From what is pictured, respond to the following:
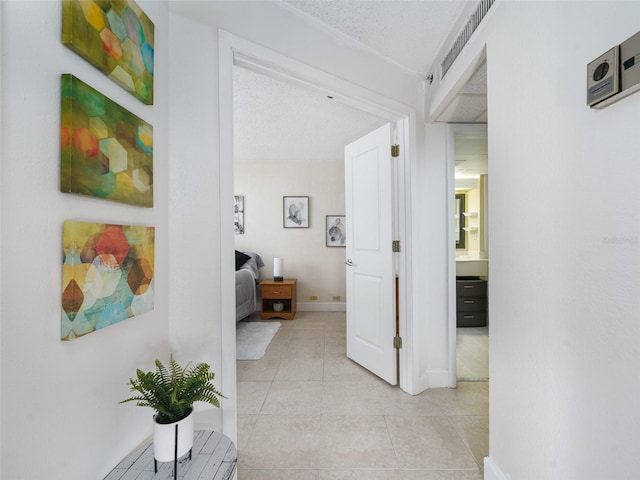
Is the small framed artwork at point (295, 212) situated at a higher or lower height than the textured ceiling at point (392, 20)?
lower

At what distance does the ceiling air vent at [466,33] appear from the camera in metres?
1.31

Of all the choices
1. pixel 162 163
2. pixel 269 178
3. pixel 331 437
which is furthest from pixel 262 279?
pixel 162 163

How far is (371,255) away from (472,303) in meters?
2.14

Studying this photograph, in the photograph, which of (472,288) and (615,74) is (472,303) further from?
(615,74)

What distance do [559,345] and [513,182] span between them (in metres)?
0.61

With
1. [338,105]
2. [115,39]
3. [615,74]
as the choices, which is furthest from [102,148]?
[338,105]

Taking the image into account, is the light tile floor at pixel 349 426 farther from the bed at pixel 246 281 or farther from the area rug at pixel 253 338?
the bed at pixel 246 281

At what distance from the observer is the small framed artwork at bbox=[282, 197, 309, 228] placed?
181 inches

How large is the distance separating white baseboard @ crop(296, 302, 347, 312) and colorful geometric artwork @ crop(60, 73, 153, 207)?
3.65 meters

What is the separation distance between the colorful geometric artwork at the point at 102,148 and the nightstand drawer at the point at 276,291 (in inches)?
122

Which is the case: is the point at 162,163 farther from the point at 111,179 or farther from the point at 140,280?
the point at 140,280

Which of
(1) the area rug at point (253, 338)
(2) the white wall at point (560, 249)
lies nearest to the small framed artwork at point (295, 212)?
(1) the area rug at point (253, 338)

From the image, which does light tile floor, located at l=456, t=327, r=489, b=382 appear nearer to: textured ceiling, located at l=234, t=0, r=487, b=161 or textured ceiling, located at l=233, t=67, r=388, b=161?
textured ceiling, located at l=234, t=0, r=487, b=161

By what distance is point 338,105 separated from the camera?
9.00 ft
